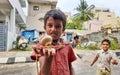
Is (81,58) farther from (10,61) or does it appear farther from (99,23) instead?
(99,23)

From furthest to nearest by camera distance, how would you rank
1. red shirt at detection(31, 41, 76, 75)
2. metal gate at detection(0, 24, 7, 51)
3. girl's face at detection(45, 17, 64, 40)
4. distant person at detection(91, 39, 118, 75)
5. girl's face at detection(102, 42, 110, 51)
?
1. metal gate at detection(0, 24, 7, 51)
2. girl's face at detection(102, 42, 110, 51)
3. distant person at detection(91, 39, 118, 75)
4. red shirt at detection(31, 41, 76, 75)
5. girl's face at detection(45, 17, 64, 40)

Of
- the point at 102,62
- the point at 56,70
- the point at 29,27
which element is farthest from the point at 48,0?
the point at 56,70

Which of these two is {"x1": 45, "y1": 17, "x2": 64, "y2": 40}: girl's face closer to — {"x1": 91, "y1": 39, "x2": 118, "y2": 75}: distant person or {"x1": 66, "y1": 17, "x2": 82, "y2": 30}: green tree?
{"x1": 91, "y1": 39, "x2": 118, "y2": 75}: distant person

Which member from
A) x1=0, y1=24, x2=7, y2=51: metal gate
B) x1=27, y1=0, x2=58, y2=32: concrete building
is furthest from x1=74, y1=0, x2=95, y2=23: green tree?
x1=0, y1=24, x2=7, y2=51: metal gate

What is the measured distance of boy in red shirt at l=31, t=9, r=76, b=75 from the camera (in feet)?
4.47

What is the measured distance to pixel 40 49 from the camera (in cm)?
133

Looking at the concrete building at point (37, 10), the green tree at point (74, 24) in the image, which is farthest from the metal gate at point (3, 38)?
the green tree at point (74, 24)

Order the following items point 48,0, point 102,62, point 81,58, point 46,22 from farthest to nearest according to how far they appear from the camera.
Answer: point 48,0, point 81,58, point 102,62, point 46,22

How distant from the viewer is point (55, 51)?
4.49ft

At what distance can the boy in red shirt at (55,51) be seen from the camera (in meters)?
1.36

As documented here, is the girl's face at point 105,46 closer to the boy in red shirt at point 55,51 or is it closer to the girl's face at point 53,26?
the boy in red shirt at point 55,51

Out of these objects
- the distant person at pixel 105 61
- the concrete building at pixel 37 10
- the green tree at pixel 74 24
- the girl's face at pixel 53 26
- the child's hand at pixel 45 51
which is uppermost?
the concrete building at pixel 37 10

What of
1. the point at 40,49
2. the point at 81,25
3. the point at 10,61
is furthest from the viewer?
the point at 81,25

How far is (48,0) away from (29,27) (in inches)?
211
